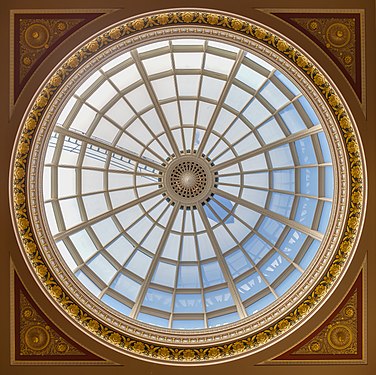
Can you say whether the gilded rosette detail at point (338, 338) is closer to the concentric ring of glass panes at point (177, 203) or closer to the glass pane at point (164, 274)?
the concentric ring of glass panes at point (177, 203)

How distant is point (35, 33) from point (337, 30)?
5.46 metres

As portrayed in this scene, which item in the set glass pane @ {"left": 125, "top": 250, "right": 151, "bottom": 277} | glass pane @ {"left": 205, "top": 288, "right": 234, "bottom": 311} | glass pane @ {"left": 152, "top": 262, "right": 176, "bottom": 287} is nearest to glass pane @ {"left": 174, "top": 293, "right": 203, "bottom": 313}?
glass pane @ {"left": 205, "top": 288, "right": 234, "bottom": 311}

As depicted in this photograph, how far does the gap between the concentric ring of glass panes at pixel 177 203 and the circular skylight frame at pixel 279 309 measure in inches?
55.0

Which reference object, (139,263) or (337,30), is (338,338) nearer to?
(139,263)

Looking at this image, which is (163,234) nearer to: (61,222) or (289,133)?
(61,222)

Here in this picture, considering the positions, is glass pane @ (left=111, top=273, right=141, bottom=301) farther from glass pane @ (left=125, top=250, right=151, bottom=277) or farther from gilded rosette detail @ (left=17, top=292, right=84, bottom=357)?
gilded rosette detail @ (left=17, top=292, right=84, bottom=357)

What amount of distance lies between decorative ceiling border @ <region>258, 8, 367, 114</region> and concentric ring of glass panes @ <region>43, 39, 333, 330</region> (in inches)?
77.9

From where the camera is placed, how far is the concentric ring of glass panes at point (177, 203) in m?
14.9

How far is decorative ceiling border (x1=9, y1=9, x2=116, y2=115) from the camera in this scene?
12438mm

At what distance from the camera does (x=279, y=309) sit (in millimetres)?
13867

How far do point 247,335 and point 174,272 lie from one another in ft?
9.85

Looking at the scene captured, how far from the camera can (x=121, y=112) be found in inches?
606

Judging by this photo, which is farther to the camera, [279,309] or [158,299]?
[158,299]

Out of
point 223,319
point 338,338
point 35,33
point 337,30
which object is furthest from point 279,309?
point 35,33
